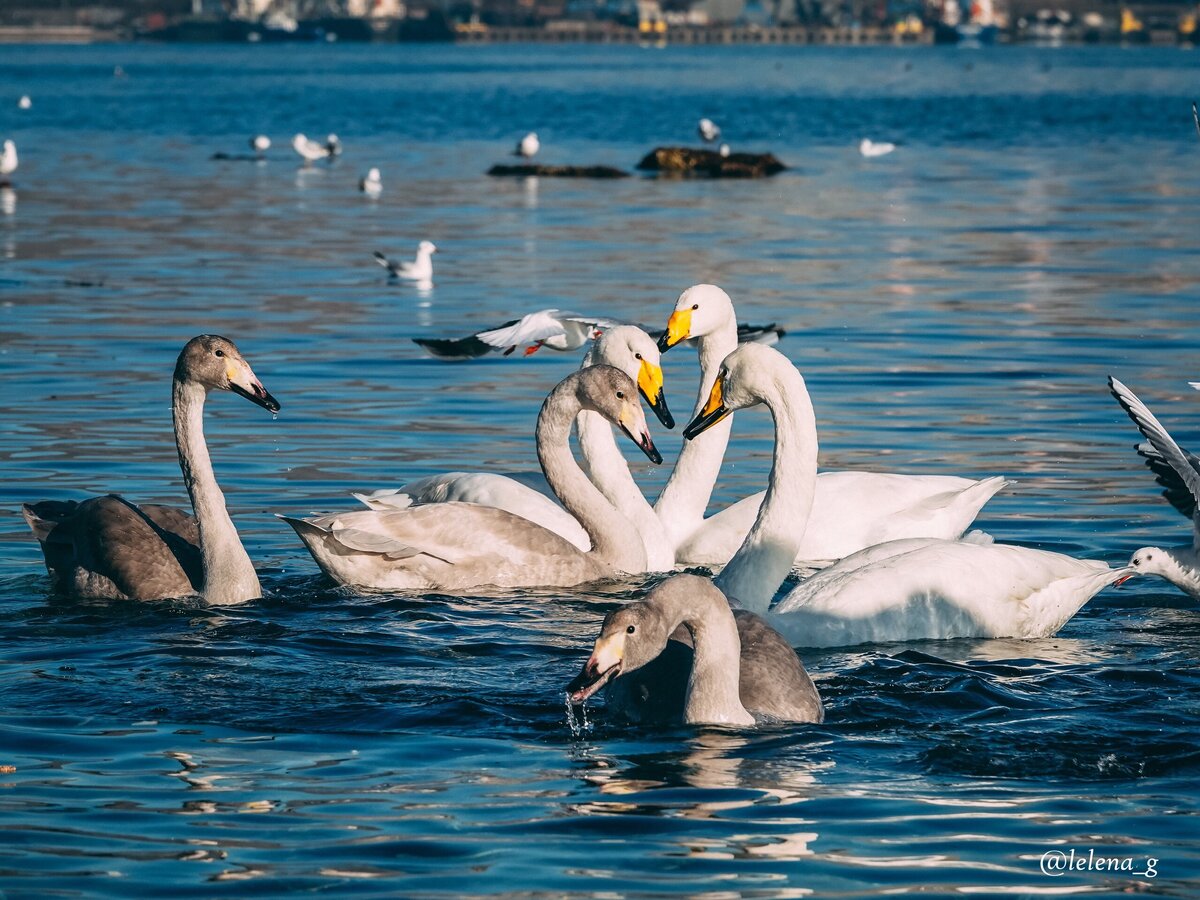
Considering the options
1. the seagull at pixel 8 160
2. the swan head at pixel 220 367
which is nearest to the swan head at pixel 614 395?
the swan head at pixel 220 367

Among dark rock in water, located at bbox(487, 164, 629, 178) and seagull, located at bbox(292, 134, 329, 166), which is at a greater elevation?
seagull, located at bbox(292, 134, 329, 166)

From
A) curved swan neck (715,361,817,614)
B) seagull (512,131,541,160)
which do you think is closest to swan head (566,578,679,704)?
curved swan neck (715,361,817,614)

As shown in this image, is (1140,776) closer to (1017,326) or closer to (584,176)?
(1017,326)

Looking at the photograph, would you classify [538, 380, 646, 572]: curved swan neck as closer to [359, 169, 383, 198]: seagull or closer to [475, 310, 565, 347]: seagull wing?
[475, 310, 565, 347]: seagull wing

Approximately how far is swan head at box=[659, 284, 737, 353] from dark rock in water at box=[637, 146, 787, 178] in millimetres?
33454

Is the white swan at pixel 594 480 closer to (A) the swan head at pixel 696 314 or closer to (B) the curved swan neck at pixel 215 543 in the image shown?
(A) the swan head at pixel 696 314

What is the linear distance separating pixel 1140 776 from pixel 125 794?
3470mm

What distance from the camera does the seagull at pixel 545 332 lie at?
13.2 m

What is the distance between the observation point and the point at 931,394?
1583 centimetres

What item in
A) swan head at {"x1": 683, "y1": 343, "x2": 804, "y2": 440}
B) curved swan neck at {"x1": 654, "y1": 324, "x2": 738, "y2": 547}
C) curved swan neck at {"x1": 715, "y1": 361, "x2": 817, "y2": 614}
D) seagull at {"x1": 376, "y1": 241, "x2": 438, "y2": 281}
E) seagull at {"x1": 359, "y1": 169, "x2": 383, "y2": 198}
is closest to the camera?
curved swan neck at {"x1": 715, "y1": 361, "x2": 817, "y2": 614}

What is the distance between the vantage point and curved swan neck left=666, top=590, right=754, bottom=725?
6965 millimetres

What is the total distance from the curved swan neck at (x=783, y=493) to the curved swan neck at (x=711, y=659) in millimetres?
2009

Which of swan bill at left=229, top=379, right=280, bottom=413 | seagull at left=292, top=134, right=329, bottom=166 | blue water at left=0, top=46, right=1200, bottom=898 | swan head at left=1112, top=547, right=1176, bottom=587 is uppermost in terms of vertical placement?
swan bill at left=229, top=379, right=280, bottom=413

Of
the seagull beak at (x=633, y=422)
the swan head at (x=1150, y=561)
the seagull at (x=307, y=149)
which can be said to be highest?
the seagull beak at (x=633, y=422)
